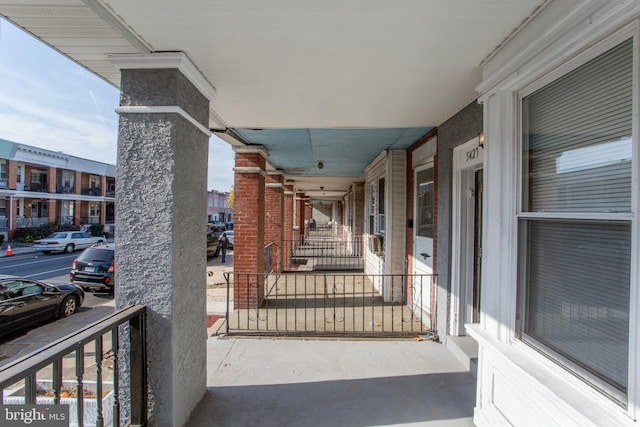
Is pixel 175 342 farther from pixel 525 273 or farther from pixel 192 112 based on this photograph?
pixel 525 273

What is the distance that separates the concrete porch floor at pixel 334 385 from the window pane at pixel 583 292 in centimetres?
123

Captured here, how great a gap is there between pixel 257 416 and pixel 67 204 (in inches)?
1346

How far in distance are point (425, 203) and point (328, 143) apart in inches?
75.7

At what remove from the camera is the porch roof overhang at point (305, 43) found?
5.91 feet

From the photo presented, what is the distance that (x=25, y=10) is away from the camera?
182 cm

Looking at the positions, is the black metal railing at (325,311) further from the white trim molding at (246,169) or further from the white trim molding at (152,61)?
the white trim molding at (152,61)

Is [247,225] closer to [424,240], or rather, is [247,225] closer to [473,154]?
[424,240]

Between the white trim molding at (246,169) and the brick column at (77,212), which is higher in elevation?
the white trim molding at (246,169)

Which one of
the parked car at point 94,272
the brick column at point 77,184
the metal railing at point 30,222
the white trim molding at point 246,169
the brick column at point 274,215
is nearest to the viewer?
the white trim molding at point 246,169

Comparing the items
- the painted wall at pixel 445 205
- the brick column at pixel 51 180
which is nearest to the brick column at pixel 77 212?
the brick column at pixel 51 180

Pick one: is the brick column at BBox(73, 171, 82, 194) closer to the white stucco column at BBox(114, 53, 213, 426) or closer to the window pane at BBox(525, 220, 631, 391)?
the white stucco column at BBox(114, 53, 213, 426)

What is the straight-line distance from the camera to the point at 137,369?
2193mm

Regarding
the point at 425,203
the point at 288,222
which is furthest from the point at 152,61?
the point at 288,222

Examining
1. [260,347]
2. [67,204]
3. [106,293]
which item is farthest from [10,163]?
[260,347]
